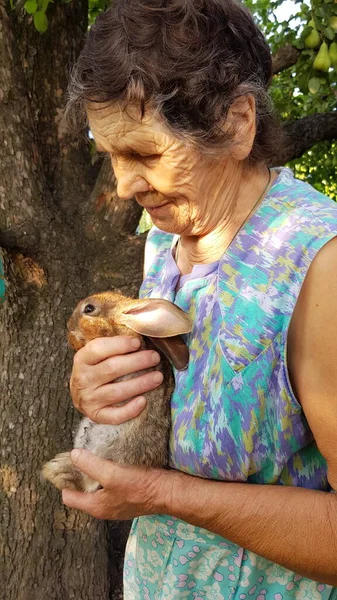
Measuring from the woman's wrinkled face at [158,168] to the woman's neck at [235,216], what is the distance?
1.5 inches

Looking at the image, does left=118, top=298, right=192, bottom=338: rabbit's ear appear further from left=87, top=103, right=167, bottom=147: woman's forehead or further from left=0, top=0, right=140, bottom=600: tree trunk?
left=0, top=0, right=140, bottom=600: tree trunk

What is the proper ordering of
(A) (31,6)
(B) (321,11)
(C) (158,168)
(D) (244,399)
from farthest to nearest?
(B) (321,11) → (A) (31,6) → (C) (158,168) → (D) (244,399)

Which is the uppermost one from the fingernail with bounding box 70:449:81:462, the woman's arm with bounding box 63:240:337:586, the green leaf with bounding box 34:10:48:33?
the green leaf with bounding box 34:10:48:33

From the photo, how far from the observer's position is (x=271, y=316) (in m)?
1.63

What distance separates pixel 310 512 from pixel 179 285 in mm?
788

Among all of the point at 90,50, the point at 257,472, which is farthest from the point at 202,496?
the point at 90,50

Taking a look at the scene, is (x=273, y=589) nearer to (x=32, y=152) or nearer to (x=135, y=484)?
(x=135, y=484)

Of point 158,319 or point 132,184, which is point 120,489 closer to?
point 158,319

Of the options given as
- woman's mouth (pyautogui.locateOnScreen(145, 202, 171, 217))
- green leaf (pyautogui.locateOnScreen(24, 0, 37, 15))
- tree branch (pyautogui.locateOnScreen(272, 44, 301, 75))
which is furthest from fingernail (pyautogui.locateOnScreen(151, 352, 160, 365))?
tree branch (pyautogui.locateOnScreen(272, 44, 301, 75))

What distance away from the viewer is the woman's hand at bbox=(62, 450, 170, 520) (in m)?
1.91

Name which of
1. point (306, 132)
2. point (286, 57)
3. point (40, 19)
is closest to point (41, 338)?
point (40, 19)

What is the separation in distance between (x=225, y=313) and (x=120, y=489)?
0.65 meters

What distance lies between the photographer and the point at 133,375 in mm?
2104

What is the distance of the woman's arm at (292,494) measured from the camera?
5.11 ft
